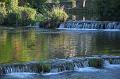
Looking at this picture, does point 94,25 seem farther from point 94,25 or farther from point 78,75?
point 78,75

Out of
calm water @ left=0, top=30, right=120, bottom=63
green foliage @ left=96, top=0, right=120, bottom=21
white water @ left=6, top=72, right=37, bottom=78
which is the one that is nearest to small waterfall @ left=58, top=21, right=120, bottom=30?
green foliage @ left=96, top=0, right=120, bottom=21

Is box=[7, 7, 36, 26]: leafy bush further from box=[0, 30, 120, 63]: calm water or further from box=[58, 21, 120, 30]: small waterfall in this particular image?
box=[0, 30, 120, 63]: calm water

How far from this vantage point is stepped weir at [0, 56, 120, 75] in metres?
23.4

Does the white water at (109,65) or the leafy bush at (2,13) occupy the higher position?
the leafy bush at (2,13)

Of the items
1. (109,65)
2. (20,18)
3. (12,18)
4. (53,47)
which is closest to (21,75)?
(109,65)

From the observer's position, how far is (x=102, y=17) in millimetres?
60781

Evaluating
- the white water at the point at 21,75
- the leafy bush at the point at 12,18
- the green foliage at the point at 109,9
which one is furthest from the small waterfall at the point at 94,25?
the white water at the point at 21,75

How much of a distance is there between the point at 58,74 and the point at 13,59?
13.4 ft

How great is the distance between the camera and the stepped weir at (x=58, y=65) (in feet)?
76.6

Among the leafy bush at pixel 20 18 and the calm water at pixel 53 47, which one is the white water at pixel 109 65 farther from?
the leafy bush at pixel 20 18

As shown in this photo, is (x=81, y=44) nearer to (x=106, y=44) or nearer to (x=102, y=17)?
(x=106, y=44)

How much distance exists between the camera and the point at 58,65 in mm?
24062

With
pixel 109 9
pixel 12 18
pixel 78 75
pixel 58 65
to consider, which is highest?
pixel 109 9

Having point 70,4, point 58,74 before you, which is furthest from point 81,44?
point 70,4
